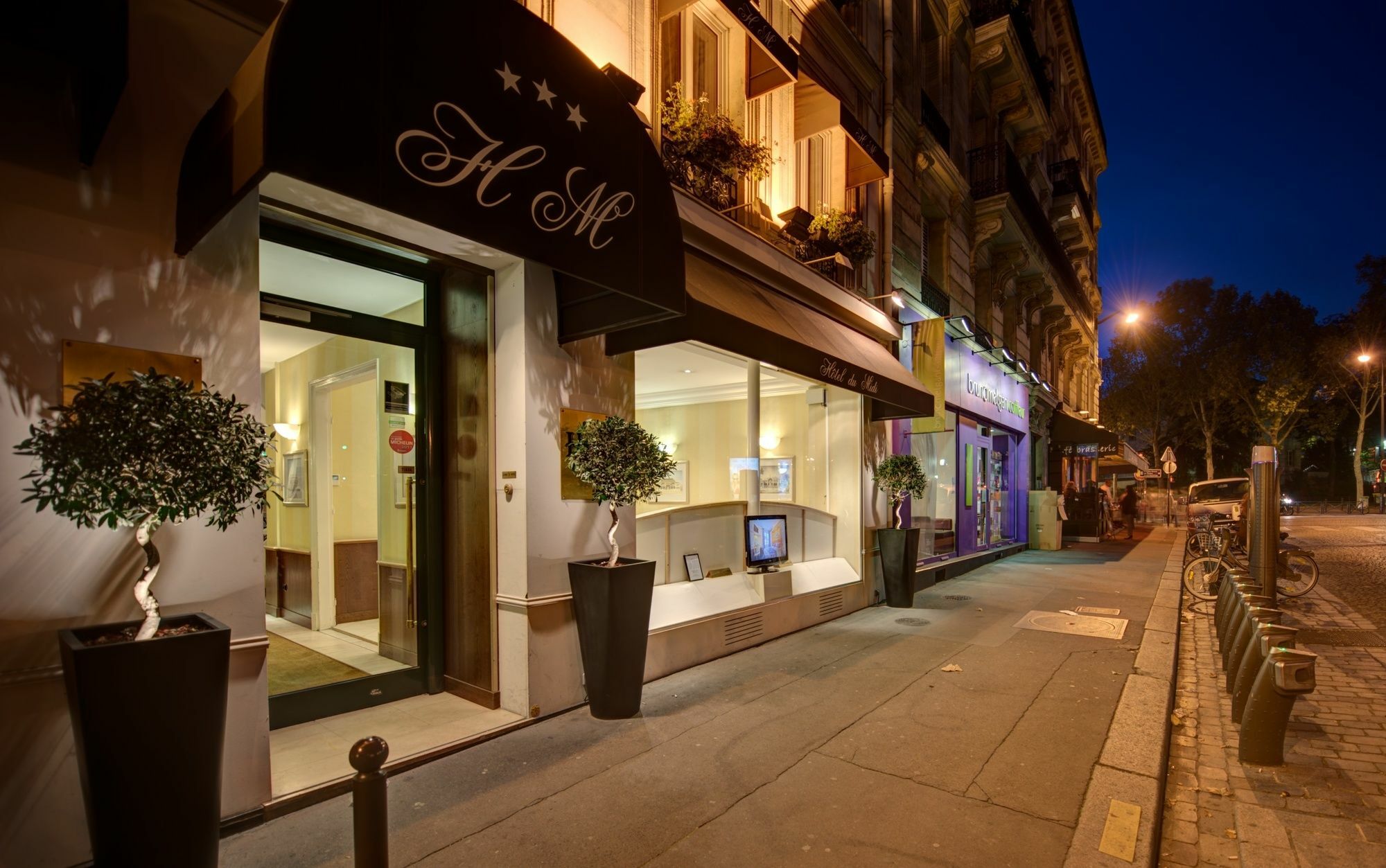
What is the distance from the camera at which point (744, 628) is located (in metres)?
7.79

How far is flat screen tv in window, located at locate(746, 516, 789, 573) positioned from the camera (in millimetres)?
8375

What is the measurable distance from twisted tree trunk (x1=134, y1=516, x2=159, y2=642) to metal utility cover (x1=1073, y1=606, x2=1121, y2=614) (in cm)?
1056

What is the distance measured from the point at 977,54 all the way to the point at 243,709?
19057 mm

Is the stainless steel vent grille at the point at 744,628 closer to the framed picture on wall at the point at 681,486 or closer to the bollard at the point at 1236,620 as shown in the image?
the bollard at the point at 1236,620

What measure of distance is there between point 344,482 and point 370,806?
587 centimetres

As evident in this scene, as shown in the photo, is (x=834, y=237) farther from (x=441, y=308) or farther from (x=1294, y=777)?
(x=1294, y=777)

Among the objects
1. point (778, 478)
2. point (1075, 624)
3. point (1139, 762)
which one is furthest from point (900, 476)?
point (1139, 762)

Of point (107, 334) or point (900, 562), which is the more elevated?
point (107, 334)

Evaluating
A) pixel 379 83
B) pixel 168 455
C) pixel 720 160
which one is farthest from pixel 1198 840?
pixel 720 160

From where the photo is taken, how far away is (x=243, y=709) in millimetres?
3770

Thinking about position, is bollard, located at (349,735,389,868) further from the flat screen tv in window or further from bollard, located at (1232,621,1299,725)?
the flat screen tv in window

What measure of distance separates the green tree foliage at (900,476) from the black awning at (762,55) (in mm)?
5484

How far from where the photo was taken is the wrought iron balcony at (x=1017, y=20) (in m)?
16.0

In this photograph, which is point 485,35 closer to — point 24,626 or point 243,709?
point 24,626
